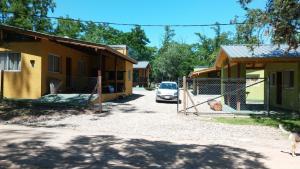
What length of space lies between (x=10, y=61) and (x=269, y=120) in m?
14.6

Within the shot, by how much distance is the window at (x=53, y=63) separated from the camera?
2424 centimetres

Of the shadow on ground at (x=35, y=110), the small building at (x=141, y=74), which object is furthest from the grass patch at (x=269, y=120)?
the small building at (x=141, y=74)

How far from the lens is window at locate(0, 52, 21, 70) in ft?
77.6

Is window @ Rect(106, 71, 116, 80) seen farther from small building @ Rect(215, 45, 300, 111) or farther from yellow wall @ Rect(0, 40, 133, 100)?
small building @ Rect(215, 45, 300, 111)

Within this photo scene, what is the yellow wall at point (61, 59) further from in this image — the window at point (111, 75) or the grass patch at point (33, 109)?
the grass patch at point (33, 109)

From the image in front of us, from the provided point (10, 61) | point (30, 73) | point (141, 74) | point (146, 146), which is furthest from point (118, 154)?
point (141, 74)

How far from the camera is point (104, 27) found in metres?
88.9

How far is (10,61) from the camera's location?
23766 mm

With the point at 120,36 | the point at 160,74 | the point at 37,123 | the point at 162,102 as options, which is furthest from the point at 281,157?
the point at 120,36

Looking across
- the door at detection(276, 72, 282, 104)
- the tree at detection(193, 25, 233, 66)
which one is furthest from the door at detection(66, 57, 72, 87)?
the tree at detection(193, 25, 233, 66)

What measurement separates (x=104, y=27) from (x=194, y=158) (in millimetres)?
81336

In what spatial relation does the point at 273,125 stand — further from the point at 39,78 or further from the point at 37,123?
the point at 39,78

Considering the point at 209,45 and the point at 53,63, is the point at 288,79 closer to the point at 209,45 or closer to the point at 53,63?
the point at 53,63

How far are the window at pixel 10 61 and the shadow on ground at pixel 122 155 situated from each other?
1358 cm
